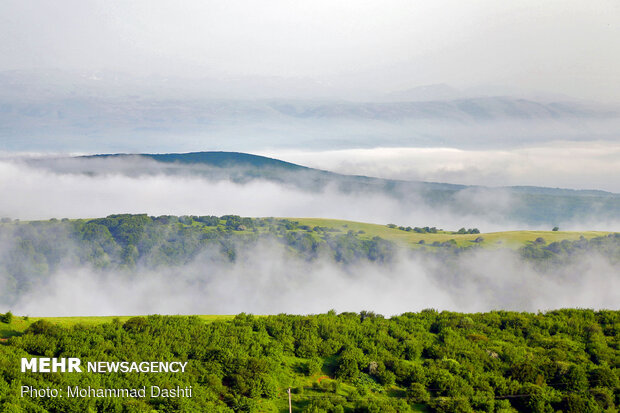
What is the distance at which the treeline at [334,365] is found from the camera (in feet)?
162

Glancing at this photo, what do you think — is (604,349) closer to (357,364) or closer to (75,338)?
(357,364)

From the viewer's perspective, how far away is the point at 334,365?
64.1 meters

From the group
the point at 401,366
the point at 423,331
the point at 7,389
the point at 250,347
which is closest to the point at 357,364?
the point at 401,366

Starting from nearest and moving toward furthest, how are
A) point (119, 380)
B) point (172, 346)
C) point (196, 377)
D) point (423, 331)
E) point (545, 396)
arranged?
point (119, 380) < point (196, 377) < point (545, 396) < point (172, 346) < point (423, 331)

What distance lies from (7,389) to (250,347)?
27.5 m

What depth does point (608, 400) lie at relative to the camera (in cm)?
5594

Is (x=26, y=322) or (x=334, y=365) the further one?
(x=26, y=322)

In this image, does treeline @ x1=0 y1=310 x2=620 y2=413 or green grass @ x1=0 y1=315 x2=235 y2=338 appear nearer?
treeline @ x1=0 y1=310 x2=620 y2=413

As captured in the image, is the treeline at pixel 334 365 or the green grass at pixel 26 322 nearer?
the treeline at pixel 334 365

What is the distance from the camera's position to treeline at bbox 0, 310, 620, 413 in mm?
49469

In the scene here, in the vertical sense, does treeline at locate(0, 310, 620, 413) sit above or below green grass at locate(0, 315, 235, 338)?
below

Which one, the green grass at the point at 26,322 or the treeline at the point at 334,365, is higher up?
the green grass at the point at 26,322

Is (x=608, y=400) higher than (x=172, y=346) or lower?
lower

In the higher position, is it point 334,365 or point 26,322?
point 26,322
